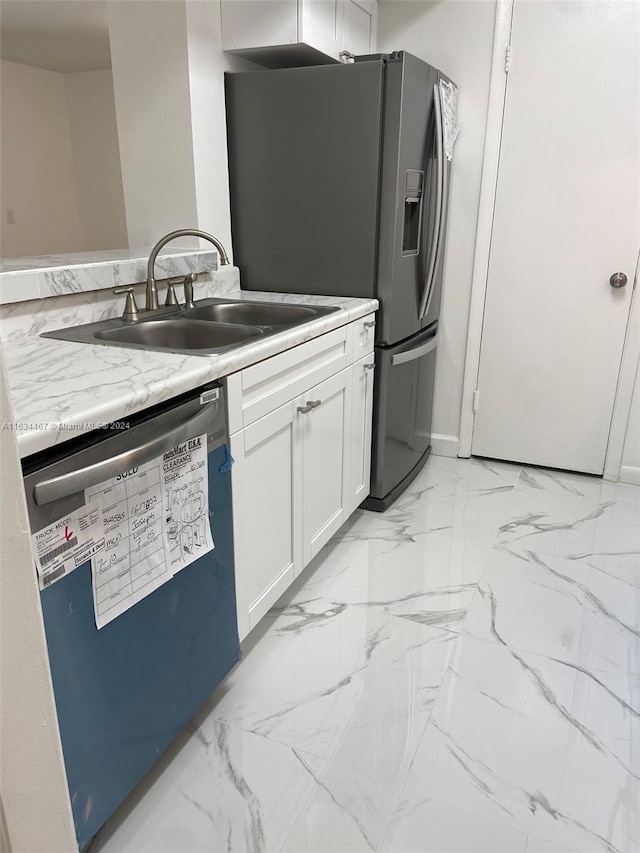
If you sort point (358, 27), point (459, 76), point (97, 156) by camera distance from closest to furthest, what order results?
point (358, 27) → point (459, 76) → point (97, 156)

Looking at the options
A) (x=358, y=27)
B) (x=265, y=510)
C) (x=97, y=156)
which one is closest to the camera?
(x=265, y=510)

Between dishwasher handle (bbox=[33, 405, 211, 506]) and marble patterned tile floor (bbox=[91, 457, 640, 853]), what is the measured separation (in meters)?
0.79

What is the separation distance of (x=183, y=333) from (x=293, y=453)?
50 cm

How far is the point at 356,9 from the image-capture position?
98.9 inches

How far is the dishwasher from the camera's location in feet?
3.43

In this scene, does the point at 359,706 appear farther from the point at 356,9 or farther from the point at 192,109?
the point at 356,9

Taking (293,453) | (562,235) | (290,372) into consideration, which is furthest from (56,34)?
(293,453)

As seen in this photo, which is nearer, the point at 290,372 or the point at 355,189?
the point at 290,372

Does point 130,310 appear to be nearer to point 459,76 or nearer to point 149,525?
point 149,525

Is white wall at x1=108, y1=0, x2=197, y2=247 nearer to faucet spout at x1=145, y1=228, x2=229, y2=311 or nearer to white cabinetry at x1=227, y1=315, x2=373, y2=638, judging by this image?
faucet spout at x1=145, y1=228, x2=229, y2=311

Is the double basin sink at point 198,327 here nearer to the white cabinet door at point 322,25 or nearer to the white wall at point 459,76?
the white cabinet door at point 322,25

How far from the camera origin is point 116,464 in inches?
43.5

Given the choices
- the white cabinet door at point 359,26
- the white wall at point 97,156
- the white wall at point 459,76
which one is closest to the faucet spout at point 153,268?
the white cabinet door at point 359,26

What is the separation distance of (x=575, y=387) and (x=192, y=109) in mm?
2043
